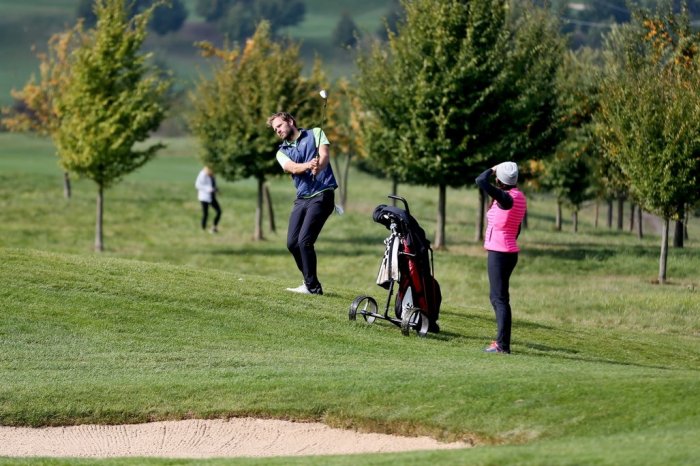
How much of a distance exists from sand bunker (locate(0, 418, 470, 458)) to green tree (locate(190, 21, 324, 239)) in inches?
1043

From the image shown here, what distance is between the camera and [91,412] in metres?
11.2

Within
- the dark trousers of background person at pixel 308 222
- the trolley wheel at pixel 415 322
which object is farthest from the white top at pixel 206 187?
the trolley wheel at pixel 415 322

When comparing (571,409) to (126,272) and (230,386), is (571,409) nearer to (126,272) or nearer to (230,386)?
(230,386)

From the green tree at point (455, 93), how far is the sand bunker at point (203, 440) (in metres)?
21.6

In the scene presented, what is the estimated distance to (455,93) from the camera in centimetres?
3212

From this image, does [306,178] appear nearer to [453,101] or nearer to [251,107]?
[453,101]

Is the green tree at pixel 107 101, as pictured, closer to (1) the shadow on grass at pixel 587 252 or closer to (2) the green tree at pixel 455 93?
(2) the green tree at pixel 455 93

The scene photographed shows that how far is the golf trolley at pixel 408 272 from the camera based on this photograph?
46.5 ft

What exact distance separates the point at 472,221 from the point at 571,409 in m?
44.1

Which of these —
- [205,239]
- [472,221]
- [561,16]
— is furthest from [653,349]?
[472,221]

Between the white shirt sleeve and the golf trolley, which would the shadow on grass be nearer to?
the white shirt sleeve

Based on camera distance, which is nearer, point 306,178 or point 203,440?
point 203,440

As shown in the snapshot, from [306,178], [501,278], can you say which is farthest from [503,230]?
[306,178]

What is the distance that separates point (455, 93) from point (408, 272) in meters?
18.4
